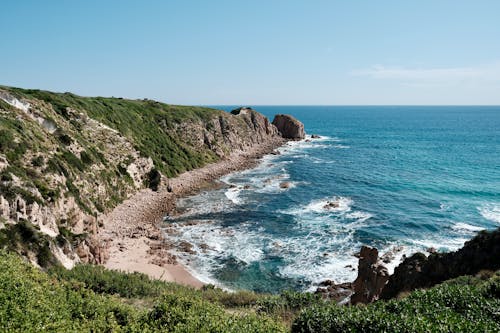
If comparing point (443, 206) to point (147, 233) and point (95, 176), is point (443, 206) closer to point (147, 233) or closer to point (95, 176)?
point (147, 233)

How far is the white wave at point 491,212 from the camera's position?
4834 centimetres

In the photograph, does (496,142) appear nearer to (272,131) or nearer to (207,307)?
(272,131)

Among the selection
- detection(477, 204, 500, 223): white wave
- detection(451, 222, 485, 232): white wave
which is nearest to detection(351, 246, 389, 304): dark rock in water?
detection(451, 222, 485, 232): white wave

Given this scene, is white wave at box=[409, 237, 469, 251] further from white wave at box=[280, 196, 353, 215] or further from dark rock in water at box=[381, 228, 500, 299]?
dark rock in water at box=[381, 228, 500, 299]

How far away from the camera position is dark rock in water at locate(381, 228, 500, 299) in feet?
75.4

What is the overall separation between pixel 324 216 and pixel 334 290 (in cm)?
1970

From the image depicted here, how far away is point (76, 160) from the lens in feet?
158

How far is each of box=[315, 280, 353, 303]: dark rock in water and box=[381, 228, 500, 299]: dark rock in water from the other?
7064 millimetres

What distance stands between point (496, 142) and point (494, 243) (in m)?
128

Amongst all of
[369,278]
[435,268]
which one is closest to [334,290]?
[369,278]

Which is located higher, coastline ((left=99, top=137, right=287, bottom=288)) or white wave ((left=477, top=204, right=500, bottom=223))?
white wave ((left=477, top=204, right=500, bottom=223))

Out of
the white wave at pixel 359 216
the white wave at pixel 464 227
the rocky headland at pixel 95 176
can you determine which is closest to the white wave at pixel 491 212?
the white wave at pixel 464 227

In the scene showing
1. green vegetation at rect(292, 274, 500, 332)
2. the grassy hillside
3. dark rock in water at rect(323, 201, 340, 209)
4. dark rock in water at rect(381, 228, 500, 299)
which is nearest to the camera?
the grassy hillside

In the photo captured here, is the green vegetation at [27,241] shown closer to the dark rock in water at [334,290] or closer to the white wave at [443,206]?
the dark rock in water at [334,290]
